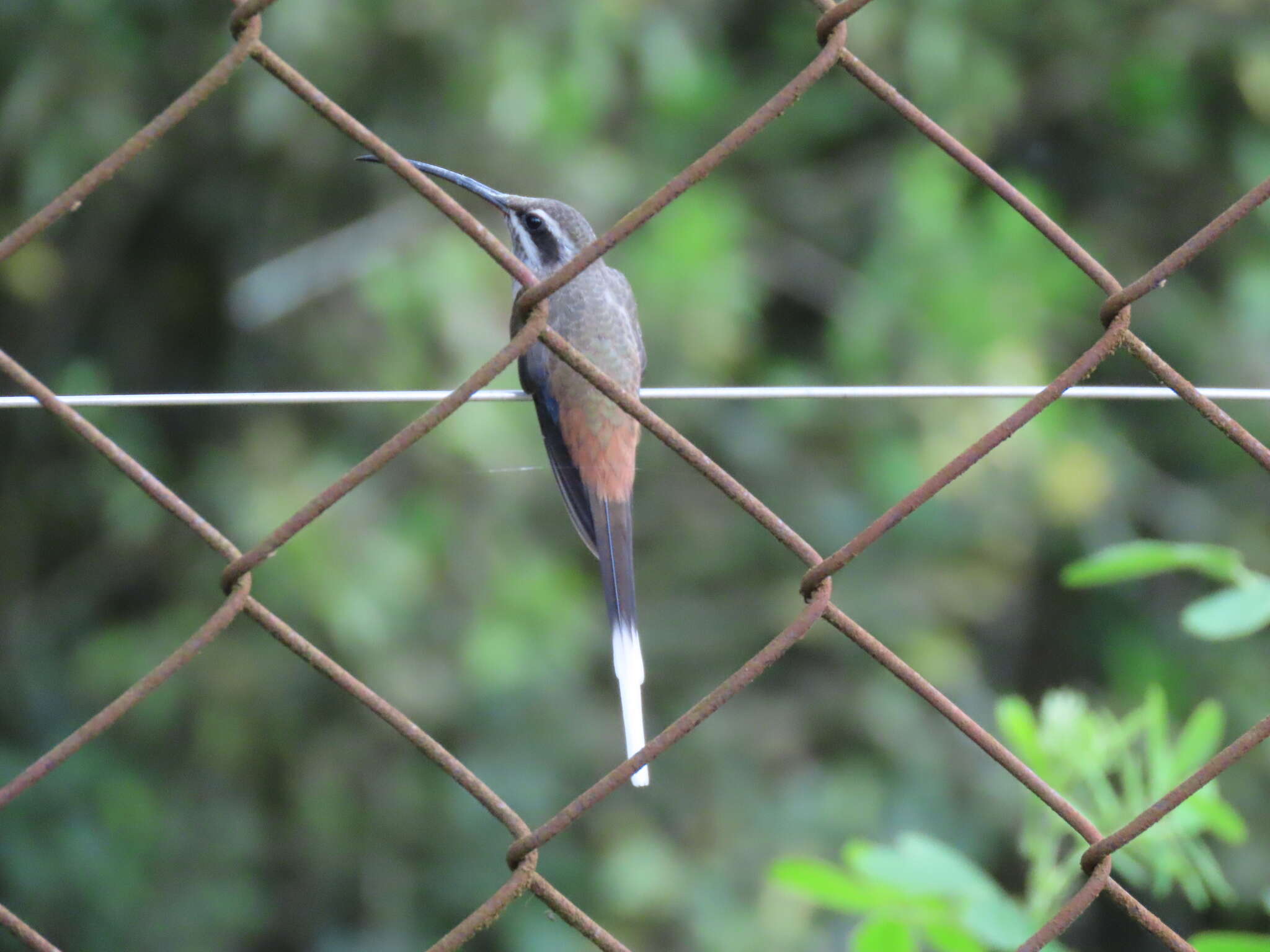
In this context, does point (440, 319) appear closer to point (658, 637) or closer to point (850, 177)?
point (658, 637)

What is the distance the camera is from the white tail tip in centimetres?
135

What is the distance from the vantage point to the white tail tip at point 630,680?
1350 millimetres

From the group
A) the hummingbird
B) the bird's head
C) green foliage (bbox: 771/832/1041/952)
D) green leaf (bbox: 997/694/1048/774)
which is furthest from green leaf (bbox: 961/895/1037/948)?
the bird's head

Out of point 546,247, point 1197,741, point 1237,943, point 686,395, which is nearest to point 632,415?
point 686,395

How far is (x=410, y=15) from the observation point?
11.5ft

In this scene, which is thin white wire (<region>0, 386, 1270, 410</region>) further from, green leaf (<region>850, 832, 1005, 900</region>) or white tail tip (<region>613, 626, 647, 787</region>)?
green leaf (<region>850, 832, 1005, 900</region>)

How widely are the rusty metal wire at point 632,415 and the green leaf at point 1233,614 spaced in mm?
324

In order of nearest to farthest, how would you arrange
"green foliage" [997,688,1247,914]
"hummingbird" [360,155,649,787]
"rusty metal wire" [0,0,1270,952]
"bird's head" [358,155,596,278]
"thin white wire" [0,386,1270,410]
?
"rusty metal wire" [0,0,1270,952] → "thin white wire" [0,386,1270,410] → "green foliage" [997,688,1247,914] → "hummingbird" [360,155,649,787] → "bird's head" [358,155,596,278]

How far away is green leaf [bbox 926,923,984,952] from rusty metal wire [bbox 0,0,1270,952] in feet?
0.87

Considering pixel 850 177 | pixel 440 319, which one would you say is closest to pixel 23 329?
pixel 440 319

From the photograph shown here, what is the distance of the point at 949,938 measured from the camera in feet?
4.30

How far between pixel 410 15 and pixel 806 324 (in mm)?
2089

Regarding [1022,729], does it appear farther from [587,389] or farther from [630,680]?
[587,389]

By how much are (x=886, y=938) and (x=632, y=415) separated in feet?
2.17
